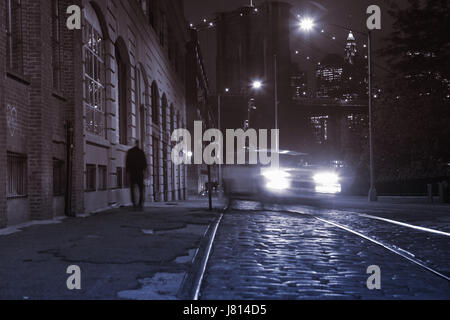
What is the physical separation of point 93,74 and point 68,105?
9.05 ft

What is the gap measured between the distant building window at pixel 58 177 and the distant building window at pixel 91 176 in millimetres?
1911

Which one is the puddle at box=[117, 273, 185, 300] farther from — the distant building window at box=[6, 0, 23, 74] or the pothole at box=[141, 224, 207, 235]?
the distant building window at box=[6, 0, 23, 74]

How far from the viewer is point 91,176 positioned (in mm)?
16328

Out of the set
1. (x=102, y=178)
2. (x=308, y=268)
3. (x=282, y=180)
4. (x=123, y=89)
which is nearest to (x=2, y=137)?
(x=308, y=268)

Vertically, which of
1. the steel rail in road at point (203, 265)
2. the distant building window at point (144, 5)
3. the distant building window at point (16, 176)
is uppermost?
the distant building window at point (144, 5)

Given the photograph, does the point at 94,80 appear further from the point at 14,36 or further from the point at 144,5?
the point at 144,5

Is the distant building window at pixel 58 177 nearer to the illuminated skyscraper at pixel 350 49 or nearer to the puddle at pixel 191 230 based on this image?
the puddle at pixel 191 230

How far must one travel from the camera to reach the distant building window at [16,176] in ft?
36.8

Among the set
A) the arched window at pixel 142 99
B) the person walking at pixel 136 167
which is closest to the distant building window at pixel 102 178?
the person walking at pixel 136 167

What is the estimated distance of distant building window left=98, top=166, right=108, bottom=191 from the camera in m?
17.1

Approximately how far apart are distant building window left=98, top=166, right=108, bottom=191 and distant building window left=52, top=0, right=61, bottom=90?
152 inches

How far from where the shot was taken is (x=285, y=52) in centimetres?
11769
